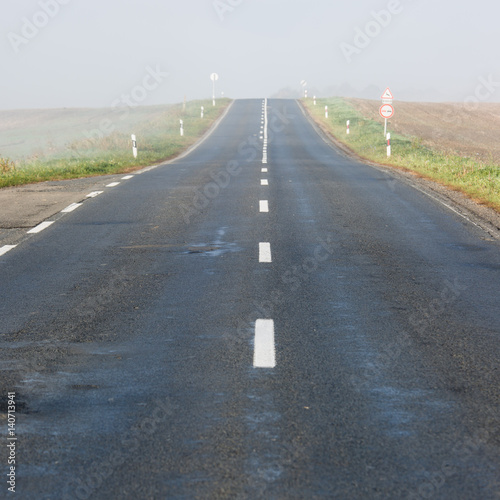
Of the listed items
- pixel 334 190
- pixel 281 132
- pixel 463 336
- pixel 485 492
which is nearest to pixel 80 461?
pixel 485 492

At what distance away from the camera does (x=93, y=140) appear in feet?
147

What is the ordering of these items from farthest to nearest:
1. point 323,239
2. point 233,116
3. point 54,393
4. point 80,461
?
point 233,116 < point 323,239 < point 54,393 < point 80,461

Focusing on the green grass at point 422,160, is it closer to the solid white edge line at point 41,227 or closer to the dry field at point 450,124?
the dry field at point 450,124

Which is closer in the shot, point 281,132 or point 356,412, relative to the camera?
point 356,412

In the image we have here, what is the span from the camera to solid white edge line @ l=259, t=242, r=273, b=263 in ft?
32.4

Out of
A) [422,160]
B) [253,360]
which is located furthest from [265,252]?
[422,160]

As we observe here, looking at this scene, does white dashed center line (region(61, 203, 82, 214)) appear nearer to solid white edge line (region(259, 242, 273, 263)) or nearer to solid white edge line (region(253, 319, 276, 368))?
solid white edge line (region(259, 242, 273, 263))

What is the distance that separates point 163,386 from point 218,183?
14936 millimetres

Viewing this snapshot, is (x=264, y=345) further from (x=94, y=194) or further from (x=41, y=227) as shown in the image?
(x=94, y=194)

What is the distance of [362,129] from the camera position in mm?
48031

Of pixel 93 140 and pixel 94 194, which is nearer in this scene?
pixel 94 194

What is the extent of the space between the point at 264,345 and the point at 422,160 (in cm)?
2223

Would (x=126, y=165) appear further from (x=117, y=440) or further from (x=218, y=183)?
(x=117, y=440)

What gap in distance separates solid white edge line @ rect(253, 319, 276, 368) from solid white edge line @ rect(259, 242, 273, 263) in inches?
119
